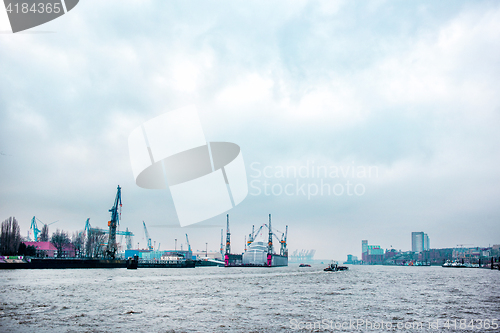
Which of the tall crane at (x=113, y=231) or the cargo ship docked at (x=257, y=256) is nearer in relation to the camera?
the tall crane at (x=113, y=231)

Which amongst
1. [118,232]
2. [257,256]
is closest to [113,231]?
[118,232]

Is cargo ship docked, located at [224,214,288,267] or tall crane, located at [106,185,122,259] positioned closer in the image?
tall crane, located at [106,185,122,259]

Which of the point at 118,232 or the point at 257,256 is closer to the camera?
the point at 118,232

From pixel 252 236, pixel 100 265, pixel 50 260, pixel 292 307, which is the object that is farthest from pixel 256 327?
pixel 252 236

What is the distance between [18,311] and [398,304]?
25.7m

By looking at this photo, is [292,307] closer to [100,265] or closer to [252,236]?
[100,265]

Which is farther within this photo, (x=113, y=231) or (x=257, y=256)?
(x=257, y=256)

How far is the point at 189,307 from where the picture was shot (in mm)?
25375

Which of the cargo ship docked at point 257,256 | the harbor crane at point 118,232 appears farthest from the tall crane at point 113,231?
the cargo ship docked at point 257,256

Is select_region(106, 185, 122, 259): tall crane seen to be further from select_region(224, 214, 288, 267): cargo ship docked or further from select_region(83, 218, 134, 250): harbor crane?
select_region(224, 214, 288, 267): cargo ship docked

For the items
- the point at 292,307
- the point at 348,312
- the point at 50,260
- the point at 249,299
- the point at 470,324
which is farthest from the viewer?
the point at 50,260

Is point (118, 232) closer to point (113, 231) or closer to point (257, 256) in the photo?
point (113, 231)

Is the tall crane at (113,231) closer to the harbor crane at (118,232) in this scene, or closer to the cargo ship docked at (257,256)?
the harbor crane at (118,232)

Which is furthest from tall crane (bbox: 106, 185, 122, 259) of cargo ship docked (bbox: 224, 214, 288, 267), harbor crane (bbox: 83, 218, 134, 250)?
cargo ship docked (bbox: 224, 214, 288, 267)
